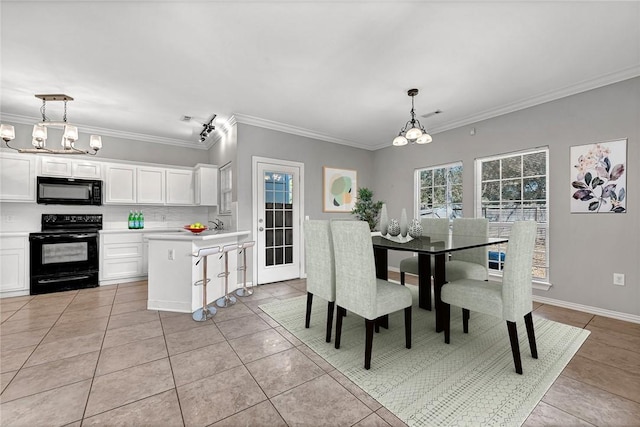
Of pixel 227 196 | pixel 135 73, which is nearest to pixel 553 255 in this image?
pixel 227 196

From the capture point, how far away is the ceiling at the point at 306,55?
199 cm

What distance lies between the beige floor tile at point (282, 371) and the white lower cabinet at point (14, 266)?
4.00 meters

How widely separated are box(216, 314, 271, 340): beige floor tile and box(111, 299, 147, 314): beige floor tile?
4.01 feet

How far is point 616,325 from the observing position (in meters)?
2.69

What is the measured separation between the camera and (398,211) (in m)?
5.22

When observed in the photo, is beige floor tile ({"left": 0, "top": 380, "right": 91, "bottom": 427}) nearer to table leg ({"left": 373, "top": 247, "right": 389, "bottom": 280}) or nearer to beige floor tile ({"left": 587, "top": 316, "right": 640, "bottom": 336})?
table leg ({"left": 373, "top": 247, "right": 389, "bottom": 280})

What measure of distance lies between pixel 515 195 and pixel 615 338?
74.6 inches

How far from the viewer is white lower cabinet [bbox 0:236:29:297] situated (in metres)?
3.64

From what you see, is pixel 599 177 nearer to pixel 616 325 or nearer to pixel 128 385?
pixel 616 325

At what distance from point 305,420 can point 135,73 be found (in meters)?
3.49

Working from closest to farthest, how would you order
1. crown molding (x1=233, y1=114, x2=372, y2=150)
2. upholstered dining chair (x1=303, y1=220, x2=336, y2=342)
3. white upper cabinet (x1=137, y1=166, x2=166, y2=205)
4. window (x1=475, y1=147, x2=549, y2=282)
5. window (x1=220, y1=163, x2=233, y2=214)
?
upholstered dining chair (x1=303, y1=220, x2=336, y2=342)
window (x1=475, y1=147, x2=549, y2=282)
crown molding (x1=233, y1=114, x2=372, y2=150)
window (x1=220, y1=163, x2=233, y2=214)
white upper cabinet (x1=137, y1=166, x2=166, y2=205)

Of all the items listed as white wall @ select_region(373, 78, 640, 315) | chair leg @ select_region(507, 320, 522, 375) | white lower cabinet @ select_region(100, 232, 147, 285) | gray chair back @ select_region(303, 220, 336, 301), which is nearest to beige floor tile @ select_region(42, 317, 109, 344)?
white lower cabinet @ select_region(100, 232, 147, 285)

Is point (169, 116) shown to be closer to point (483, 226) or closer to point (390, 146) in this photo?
point (390, 146)

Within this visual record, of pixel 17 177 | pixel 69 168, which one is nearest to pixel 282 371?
pixel 69 168
